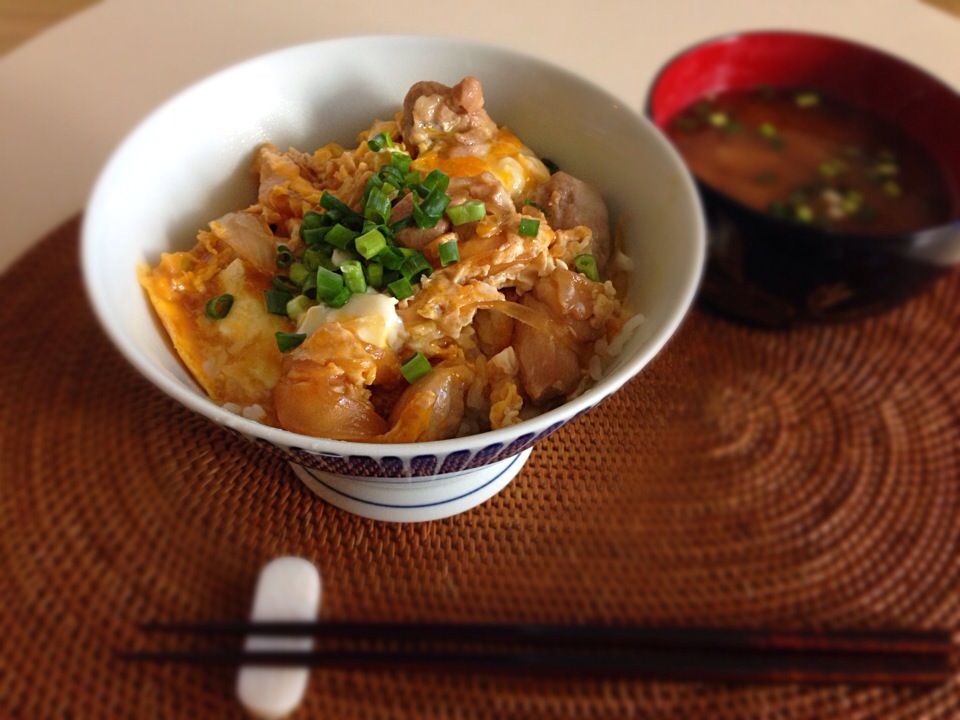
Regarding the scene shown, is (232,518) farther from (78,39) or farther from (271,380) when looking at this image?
(78,39)

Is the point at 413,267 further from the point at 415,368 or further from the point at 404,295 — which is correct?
the point at 415,368

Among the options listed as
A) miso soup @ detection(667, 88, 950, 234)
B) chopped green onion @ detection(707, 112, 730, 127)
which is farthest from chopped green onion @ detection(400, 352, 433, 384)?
chopped green onion @ detection(707, 112, 730, 127)

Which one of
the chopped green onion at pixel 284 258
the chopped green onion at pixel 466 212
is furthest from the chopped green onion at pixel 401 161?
the chopped green onion at pixel 284 258

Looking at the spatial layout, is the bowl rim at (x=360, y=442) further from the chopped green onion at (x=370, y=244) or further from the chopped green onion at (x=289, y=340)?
the chopped green onion at (x=370, y=244)

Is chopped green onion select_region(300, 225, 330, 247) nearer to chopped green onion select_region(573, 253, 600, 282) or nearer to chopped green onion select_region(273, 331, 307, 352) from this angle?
chopped green onion select_region(273, 331, 307, 352)

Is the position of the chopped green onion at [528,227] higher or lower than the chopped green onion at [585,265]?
higher

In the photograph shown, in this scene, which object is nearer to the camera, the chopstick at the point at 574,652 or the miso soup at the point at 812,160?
the chopstick at the point at 574,652

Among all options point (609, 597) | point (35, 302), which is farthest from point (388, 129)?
point (609, 597)
